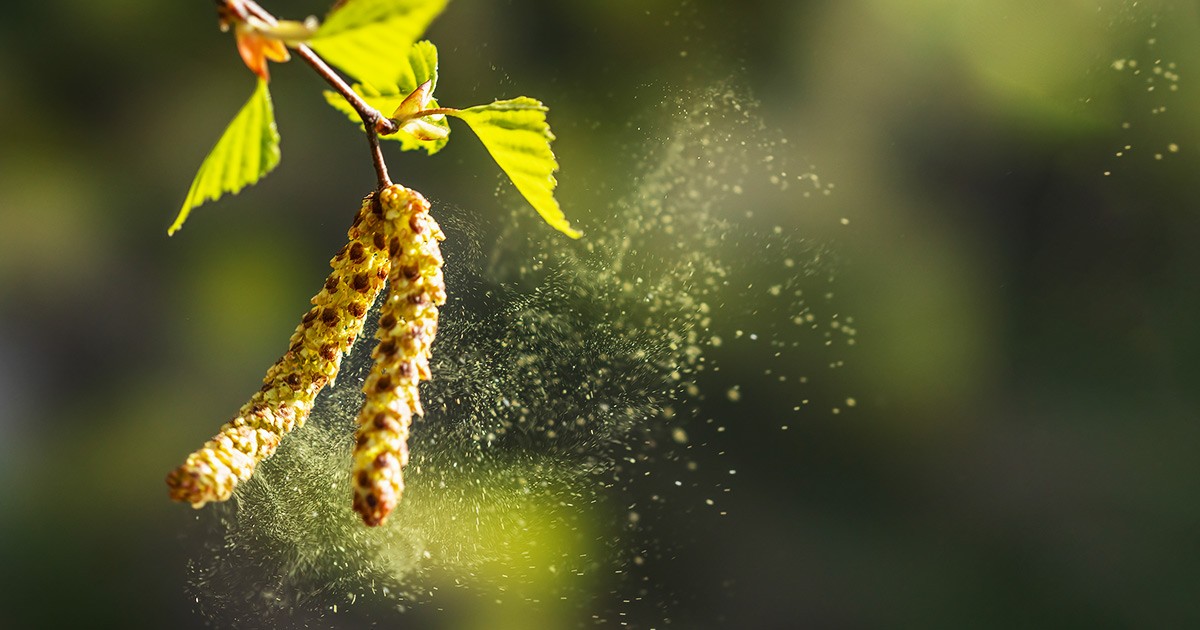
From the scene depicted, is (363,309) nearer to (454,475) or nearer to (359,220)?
(359,220)

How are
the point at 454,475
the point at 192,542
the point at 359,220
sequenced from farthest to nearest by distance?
the point at 192,542 → the point at 454,475 → the point at 359,220

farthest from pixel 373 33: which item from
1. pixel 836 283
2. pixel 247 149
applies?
pixel 836 283

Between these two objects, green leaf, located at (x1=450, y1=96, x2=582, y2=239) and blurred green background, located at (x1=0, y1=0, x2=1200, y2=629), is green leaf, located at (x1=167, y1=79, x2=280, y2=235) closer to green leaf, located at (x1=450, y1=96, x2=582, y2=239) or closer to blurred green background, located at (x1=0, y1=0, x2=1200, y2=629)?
green leaf, located at (x1=450, y1=96, x2=582, y2=239)

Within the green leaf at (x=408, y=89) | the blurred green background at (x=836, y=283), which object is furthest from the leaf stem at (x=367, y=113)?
the blurred green background at (x=836, y=283)

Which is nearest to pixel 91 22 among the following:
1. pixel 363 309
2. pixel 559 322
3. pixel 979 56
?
pixel 559 322

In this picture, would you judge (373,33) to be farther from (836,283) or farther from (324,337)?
(836,283)
